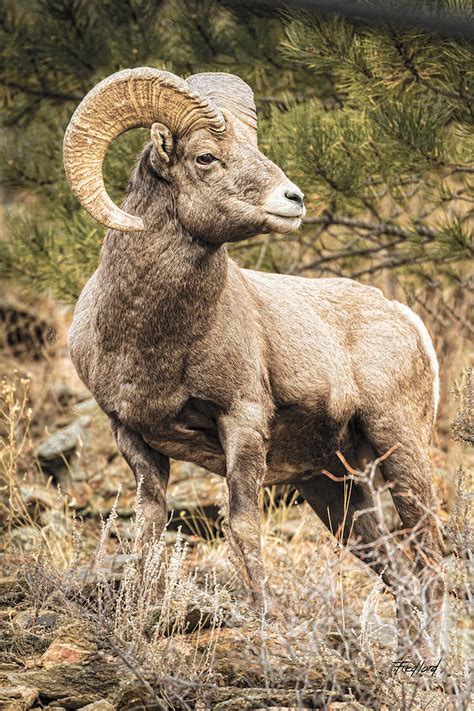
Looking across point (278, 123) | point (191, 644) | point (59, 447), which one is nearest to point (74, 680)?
point (191, 644)

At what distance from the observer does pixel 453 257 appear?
25.3ft

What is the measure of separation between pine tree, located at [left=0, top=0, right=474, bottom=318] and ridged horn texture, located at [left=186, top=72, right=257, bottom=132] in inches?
69.2

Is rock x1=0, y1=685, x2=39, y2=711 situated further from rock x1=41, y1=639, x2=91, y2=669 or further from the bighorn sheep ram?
the bighorn sheep ram

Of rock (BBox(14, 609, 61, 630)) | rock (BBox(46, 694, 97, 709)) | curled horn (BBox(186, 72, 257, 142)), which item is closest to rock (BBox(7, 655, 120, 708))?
rock (BBox(46, 694, 97, 709))

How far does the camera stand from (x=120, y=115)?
4.63 m

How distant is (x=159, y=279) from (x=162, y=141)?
0.55 m

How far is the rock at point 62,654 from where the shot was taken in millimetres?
4230

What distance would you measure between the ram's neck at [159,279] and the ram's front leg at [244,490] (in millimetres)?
436

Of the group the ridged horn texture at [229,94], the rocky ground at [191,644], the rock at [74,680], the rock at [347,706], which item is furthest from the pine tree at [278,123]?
the rock at [74,680]

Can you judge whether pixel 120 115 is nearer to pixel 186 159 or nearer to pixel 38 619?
pixel 186 159

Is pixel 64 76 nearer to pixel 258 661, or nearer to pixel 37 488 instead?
pixel 37 488

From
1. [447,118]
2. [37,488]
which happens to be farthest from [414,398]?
[37,488]

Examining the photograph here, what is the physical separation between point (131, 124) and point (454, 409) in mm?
5767

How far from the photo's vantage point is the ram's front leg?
4.66 meters
